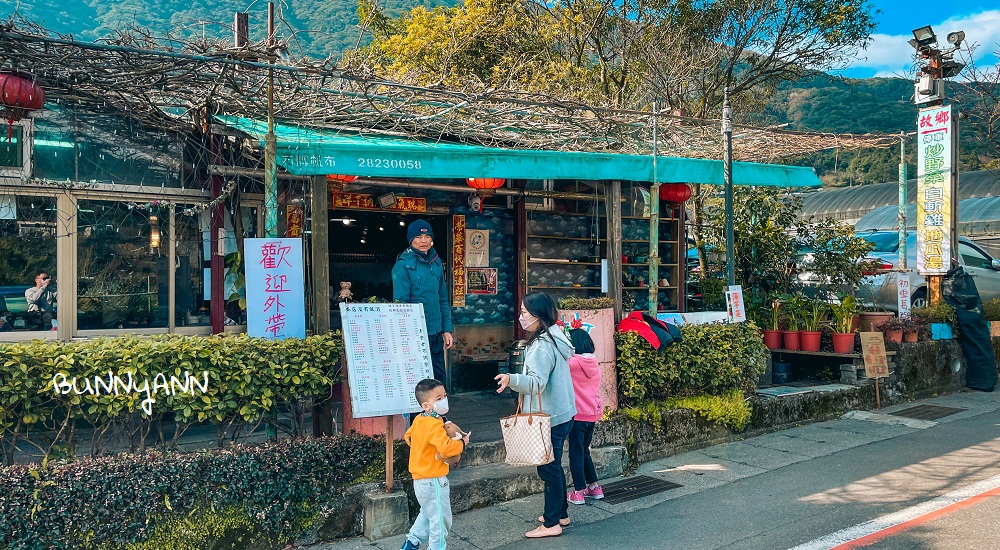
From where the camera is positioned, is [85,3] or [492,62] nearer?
[492,62]

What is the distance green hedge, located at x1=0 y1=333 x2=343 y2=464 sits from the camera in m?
4.60

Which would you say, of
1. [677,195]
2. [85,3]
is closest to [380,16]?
[677,195]

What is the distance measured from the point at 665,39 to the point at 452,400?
37.6 ft

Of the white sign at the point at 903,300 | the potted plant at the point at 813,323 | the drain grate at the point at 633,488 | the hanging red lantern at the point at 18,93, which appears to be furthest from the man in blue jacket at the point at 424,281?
the white sign at the point at 903,300

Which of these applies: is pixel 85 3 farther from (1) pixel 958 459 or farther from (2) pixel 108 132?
(1) pixel 958 459

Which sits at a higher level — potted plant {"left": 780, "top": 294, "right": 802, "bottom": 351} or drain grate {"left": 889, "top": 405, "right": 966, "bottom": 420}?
potted plant {"left": 780, "top": 294, "right": 802, "bottom": 351}

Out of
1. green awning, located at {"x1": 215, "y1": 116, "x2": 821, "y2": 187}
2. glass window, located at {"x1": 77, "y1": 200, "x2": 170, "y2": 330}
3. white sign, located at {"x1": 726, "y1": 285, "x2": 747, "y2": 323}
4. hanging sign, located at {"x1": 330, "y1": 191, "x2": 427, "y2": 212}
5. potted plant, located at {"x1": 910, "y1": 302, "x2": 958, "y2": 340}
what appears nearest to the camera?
green awning, located at {"x1": 215, "y1": 116, "x2": 821, "y2": 187}

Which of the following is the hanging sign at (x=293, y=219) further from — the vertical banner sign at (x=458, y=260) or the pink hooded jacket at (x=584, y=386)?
the pink hooded jacket at (x=584, y=386)

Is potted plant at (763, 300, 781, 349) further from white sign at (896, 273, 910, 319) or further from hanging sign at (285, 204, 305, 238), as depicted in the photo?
hanging sign at (285, 204, 305, 238)

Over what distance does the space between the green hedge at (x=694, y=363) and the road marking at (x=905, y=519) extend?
8.47 feet

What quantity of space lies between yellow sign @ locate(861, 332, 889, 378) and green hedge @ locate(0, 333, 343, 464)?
7.44 meters

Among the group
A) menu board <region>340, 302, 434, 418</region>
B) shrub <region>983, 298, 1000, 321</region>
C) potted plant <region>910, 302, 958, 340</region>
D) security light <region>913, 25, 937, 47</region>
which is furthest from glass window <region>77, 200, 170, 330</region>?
shrub <region>983, 298, 1000, 321</region>

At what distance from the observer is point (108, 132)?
7316mm

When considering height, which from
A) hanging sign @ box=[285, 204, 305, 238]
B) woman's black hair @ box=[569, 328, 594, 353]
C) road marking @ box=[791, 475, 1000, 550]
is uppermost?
hanging sign @ box=[285, 204, 305, 238]
